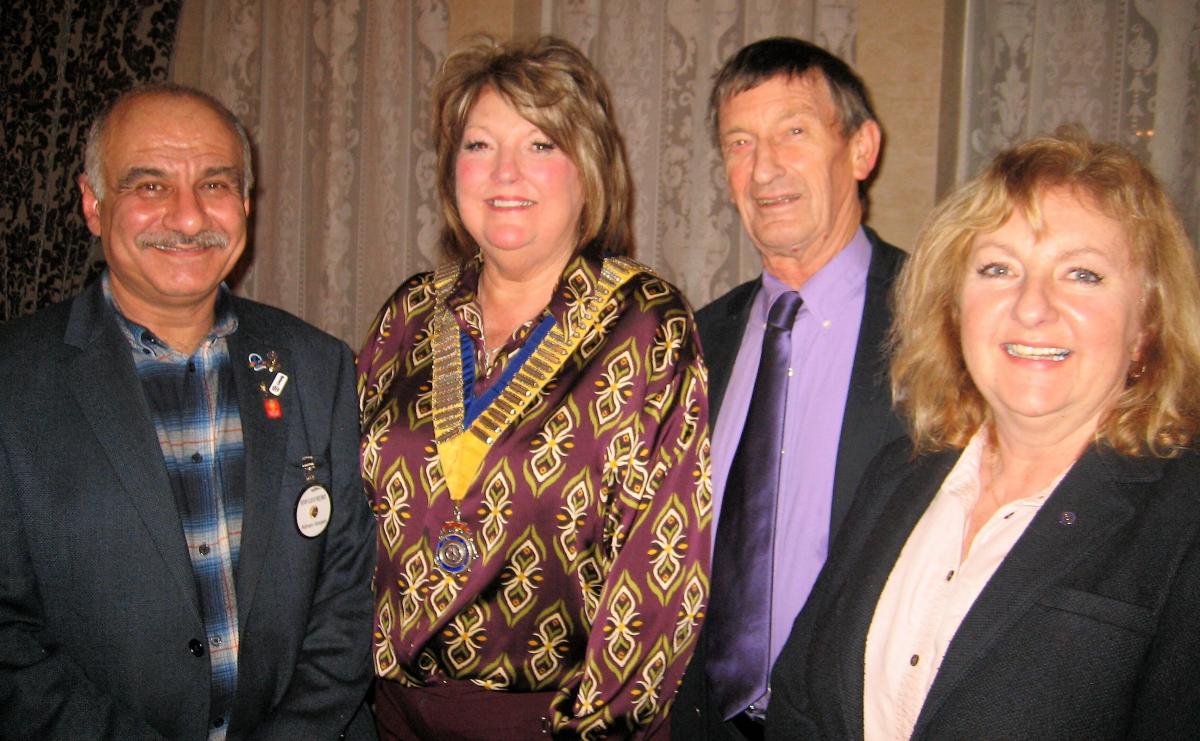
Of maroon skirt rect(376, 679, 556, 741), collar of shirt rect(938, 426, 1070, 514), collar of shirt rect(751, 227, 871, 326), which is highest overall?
collar of shirt rect(751, 227, 871, 326)

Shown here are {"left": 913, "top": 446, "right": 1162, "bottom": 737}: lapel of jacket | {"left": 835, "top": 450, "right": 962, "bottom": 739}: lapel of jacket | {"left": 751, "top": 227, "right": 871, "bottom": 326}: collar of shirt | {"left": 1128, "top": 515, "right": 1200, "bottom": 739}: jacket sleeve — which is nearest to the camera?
{"left": 1128, "top": 515, "right": 1200, "bottom": 739}: jacket sleeve

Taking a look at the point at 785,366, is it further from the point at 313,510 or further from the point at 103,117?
the point at 103,117

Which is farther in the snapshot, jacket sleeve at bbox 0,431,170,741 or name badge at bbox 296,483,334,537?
name badge at bbox 296,483,334,537

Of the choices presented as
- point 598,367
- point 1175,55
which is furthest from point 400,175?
point 1175,55

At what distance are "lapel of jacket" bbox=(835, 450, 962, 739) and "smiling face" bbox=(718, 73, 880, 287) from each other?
0.59 m

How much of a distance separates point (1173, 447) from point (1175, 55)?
2317 millimetres

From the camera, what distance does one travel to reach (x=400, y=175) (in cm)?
408

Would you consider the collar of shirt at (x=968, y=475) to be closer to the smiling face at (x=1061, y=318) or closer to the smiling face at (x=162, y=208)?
the smiling face at (x=1061, y=318)

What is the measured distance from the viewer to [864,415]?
173 centimetres

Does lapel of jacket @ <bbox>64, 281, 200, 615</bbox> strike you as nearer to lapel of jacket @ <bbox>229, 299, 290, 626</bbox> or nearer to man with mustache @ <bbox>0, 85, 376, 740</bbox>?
man with mustache @ <bbox>0, 85, 376, 740</bbox>

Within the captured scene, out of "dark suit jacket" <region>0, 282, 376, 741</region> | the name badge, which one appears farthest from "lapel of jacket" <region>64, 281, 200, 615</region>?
the name badge

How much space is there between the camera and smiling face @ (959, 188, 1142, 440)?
4.19ft

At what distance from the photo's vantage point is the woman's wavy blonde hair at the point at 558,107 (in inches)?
69.5

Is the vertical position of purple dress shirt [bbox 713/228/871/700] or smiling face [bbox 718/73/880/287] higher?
smiling face [bbox 718/73/880/287]
